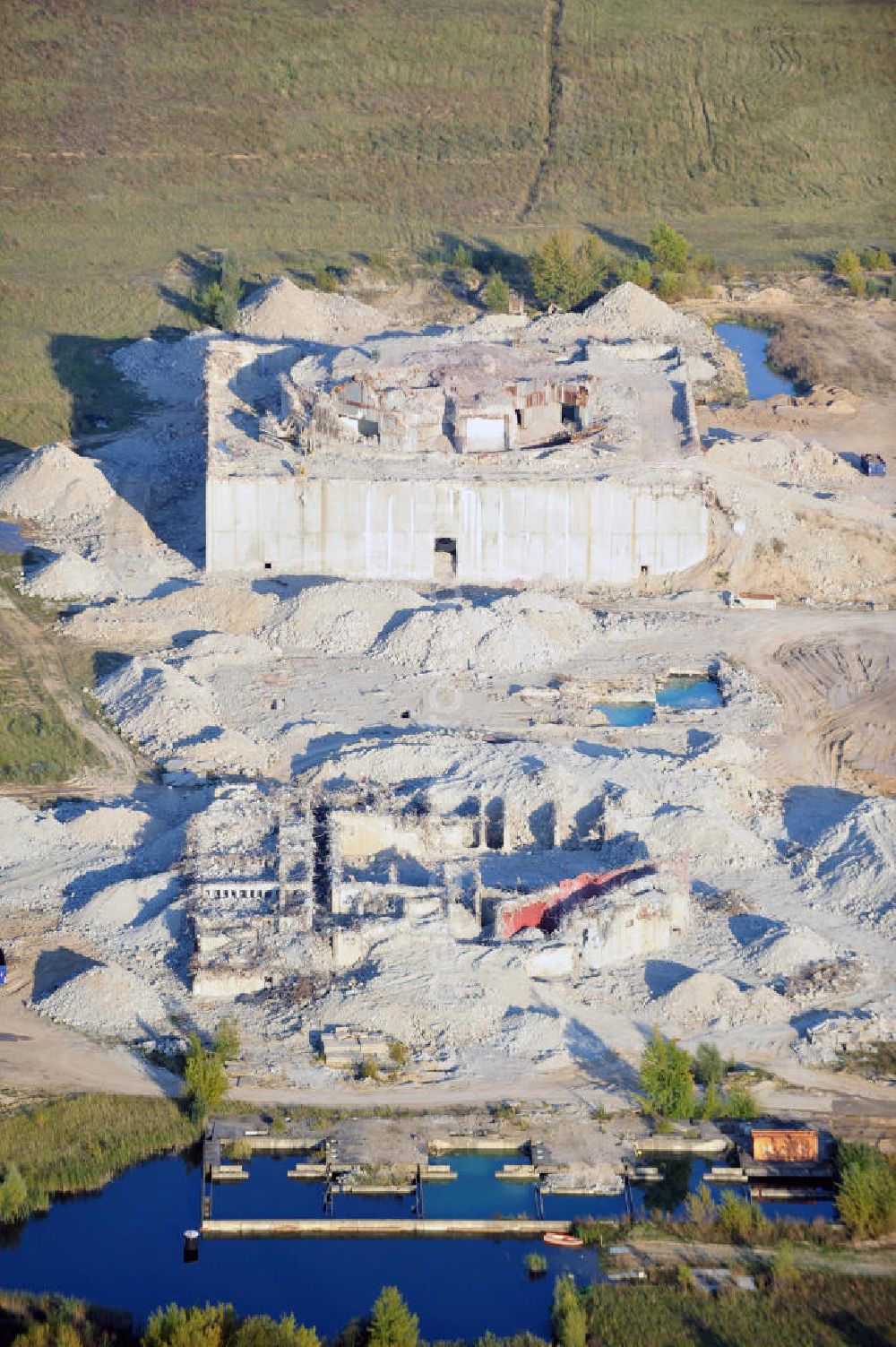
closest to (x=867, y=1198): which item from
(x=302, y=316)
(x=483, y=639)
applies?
(x=483, y=639)

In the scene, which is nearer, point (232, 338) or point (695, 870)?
point (695, 870)

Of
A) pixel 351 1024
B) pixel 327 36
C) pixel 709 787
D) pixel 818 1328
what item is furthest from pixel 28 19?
pixel 818 1328

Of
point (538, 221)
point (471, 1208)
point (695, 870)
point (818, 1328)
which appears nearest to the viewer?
point (818, 1328)

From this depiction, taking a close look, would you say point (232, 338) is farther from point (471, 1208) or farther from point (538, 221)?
point (471, 1208)

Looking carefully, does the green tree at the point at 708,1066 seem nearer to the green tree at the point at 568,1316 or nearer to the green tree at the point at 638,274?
the green tree at the point at 568,1316

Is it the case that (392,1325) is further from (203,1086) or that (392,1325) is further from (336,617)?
(336,617)

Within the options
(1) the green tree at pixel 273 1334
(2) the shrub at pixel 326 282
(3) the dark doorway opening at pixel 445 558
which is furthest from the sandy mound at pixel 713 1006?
(2) the shrub at pixel 326 282
